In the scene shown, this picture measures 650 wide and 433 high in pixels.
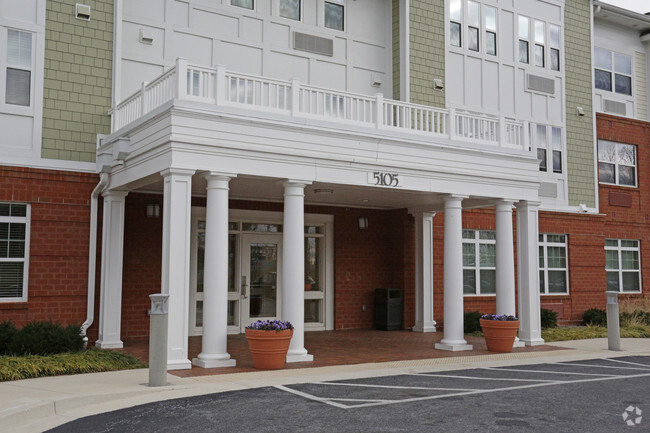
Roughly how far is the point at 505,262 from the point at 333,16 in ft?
26.8

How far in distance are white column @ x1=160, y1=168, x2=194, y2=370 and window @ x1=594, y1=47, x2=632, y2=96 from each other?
17336 mm

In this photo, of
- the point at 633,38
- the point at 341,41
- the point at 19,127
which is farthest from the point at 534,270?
the point at 633,38

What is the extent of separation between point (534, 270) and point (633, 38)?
1320 centimetres

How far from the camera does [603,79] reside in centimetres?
2317

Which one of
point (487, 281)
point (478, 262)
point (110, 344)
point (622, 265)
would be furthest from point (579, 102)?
point (110, 344)

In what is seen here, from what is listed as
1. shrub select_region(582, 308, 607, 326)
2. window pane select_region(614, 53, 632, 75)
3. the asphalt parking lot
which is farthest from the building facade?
the asphalt parking lot

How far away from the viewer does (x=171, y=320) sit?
10766mm

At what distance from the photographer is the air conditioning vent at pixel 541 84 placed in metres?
21.0

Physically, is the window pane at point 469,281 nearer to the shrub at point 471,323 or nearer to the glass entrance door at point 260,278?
the shrub at point 471,323

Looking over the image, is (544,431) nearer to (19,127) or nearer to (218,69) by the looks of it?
(218,69)

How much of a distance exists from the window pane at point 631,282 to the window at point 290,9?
1423 cm

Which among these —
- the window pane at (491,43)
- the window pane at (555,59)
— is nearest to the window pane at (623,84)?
the window pane at (555,59)

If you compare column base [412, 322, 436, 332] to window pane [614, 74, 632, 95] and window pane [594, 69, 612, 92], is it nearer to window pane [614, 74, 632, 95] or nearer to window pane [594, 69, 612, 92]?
window pane [594, 69, 612, 92]

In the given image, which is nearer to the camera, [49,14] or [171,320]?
[171,320]
